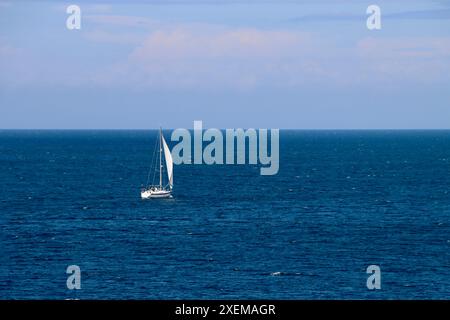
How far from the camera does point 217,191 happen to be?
17588 centimetres

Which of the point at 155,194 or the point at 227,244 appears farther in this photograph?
the point at 155,194

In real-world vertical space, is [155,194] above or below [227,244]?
above

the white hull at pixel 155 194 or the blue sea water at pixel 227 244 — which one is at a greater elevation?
the white hull at pixel 155 194

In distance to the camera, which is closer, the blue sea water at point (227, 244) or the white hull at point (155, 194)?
the blue sea water at point (227, 244)

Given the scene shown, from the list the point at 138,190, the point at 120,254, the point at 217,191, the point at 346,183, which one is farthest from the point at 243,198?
the point at 120,254

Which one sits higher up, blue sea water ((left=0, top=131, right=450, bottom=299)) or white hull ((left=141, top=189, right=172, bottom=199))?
white hull ((left=141, top=189, right=172, bottom=199))

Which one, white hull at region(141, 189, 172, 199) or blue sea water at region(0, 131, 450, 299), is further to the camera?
white hull at region(141, 189, 172, 199)

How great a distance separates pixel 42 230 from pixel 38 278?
114ft
